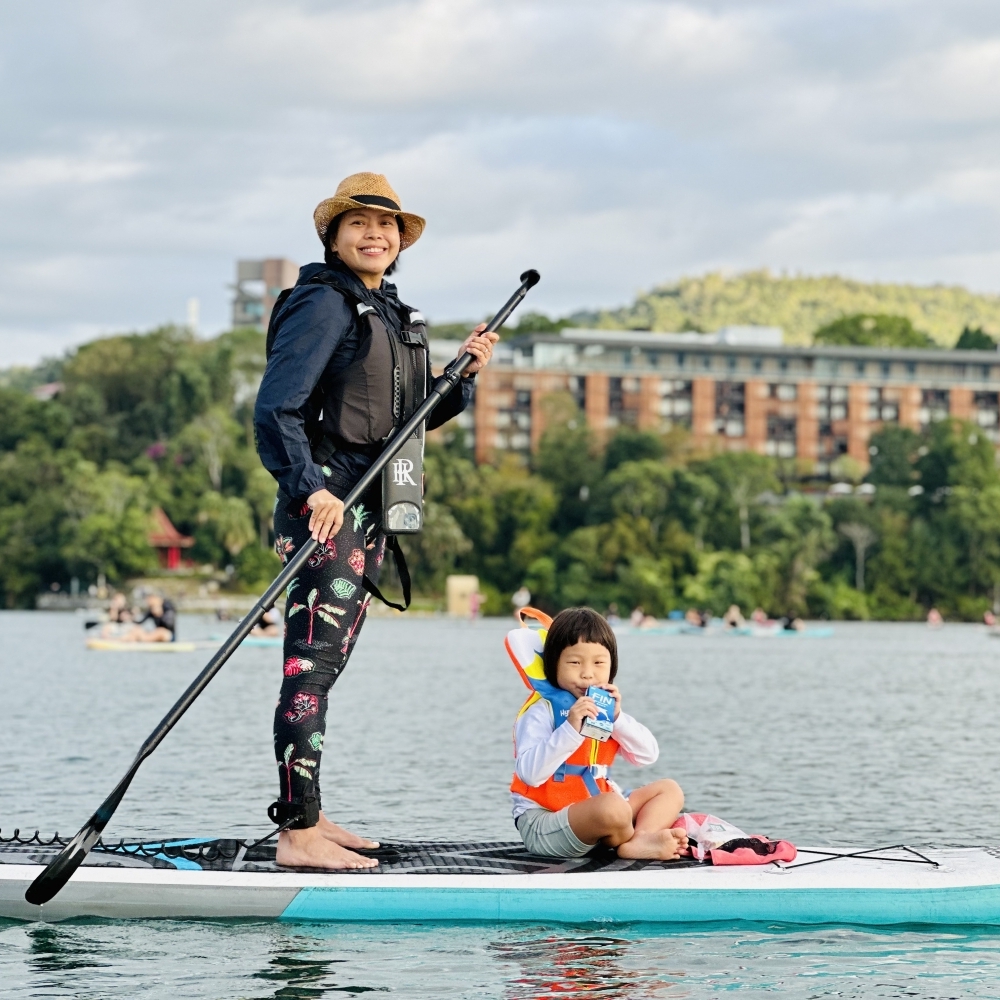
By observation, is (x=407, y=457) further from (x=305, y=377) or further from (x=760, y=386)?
(x=760, y=386)

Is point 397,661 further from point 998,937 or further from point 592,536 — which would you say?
point 592,536

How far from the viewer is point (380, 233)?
7.58 metres

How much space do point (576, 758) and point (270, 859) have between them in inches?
59.4

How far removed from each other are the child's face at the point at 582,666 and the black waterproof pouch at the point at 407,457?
897 millimetres

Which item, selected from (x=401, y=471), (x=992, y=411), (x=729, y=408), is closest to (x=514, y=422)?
(x=729, y=408)

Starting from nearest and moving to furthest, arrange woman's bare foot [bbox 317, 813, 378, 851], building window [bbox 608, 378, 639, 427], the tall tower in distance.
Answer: woman's bare foot [bbox 317, 813, 378, 851] < building window [bbox 608, 378, 639, 427] < the tall tower in distance

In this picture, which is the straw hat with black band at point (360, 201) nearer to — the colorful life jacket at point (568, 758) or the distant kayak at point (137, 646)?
Result: the colorful life jacket at point (568, 758)

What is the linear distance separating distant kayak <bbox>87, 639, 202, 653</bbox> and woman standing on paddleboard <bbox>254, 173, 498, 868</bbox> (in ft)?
103

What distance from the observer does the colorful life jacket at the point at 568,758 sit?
7.66 metres

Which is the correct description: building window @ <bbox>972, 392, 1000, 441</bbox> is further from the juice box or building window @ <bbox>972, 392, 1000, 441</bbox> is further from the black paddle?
the black paddle

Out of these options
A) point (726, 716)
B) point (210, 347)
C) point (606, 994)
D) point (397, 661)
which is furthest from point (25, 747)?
point (210, 347)

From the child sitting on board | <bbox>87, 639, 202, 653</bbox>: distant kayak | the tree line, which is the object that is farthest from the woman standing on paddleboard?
the tree line

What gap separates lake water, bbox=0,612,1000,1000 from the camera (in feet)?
22.4

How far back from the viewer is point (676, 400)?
126562mm
